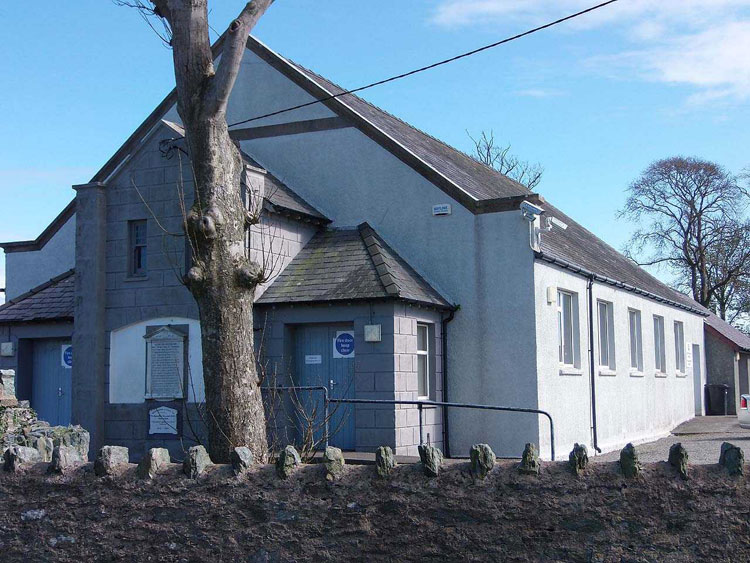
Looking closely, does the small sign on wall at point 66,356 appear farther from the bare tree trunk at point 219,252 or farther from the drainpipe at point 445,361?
the bare tree trunk at point 219,252

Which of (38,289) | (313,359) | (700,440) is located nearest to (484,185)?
(313,359)

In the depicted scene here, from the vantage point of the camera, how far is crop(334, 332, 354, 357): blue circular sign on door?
1578 centimetres

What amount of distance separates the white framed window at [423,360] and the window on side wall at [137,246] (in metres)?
5.11

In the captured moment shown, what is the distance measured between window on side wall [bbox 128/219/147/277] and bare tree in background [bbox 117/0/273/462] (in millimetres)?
7565

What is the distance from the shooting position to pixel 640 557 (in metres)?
6.02

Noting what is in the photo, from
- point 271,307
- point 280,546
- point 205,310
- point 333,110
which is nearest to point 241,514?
point 280,546

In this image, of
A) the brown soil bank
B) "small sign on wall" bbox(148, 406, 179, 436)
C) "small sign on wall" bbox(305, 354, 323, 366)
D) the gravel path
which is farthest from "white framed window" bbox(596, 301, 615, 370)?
the brown soil bank

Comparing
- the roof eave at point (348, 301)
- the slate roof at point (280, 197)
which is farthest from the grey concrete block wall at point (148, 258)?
the roof eave at point (348, 301)

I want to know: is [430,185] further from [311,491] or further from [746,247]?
[746,247]

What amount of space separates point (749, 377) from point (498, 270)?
22660 mm

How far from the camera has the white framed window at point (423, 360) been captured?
16453mm

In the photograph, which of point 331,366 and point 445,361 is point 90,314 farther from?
point 445,361

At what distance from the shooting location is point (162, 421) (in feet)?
52.5

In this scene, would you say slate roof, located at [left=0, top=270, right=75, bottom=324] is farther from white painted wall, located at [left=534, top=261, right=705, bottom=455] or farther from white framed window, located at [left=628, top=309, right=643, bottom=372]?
white framed window, located at [left=628, top=309, right=643, bottom=372]
